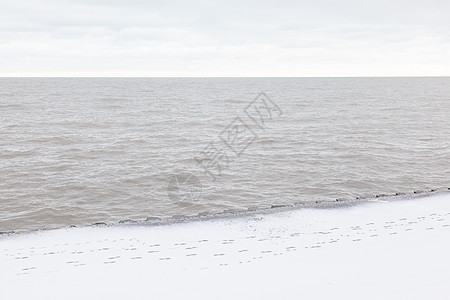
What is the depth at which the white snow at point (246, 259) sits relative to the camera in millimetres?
7598

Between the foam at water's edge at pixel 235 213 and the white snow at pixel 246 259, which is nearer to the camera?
the white snow at pixel 246 259

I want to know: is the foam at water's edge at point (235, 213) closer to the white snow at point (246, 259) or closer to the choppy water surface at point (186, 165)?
the white snow at point (246, 259)

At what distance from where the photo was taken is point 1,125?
102ft

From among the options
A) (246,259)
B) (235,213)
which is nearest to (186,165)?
(235,213)

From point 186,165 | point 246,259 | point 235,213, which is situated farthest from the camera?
point 186,165

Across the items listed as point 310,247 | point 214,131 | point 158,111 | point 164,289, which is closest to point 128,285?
point 164,289

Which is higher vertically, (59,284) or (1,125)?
(1,125)

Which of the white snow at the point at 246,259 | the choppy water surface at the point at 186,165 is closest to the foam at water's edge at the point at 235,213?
the white snow at the point at 246,259

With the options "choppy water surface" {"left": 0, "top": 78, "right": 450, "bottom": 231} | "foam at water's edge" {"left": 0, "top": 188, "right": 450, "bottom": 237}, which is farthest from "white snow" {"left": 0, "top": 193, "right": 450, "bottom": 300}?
"choppy water surface" {"left": 0, "top": 78, "right": 450, "bottom": 231}

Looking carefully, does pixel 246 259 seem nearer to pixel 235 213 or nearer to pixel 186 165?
pixel 235 213

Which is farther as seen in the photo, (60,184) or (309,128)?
(309,128)

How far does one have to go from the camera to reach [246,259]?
877cm

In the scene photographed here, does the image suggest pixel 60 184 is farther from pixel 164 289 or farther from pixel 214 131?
pixel 214 131

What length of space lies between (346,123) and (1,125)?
2998cm
